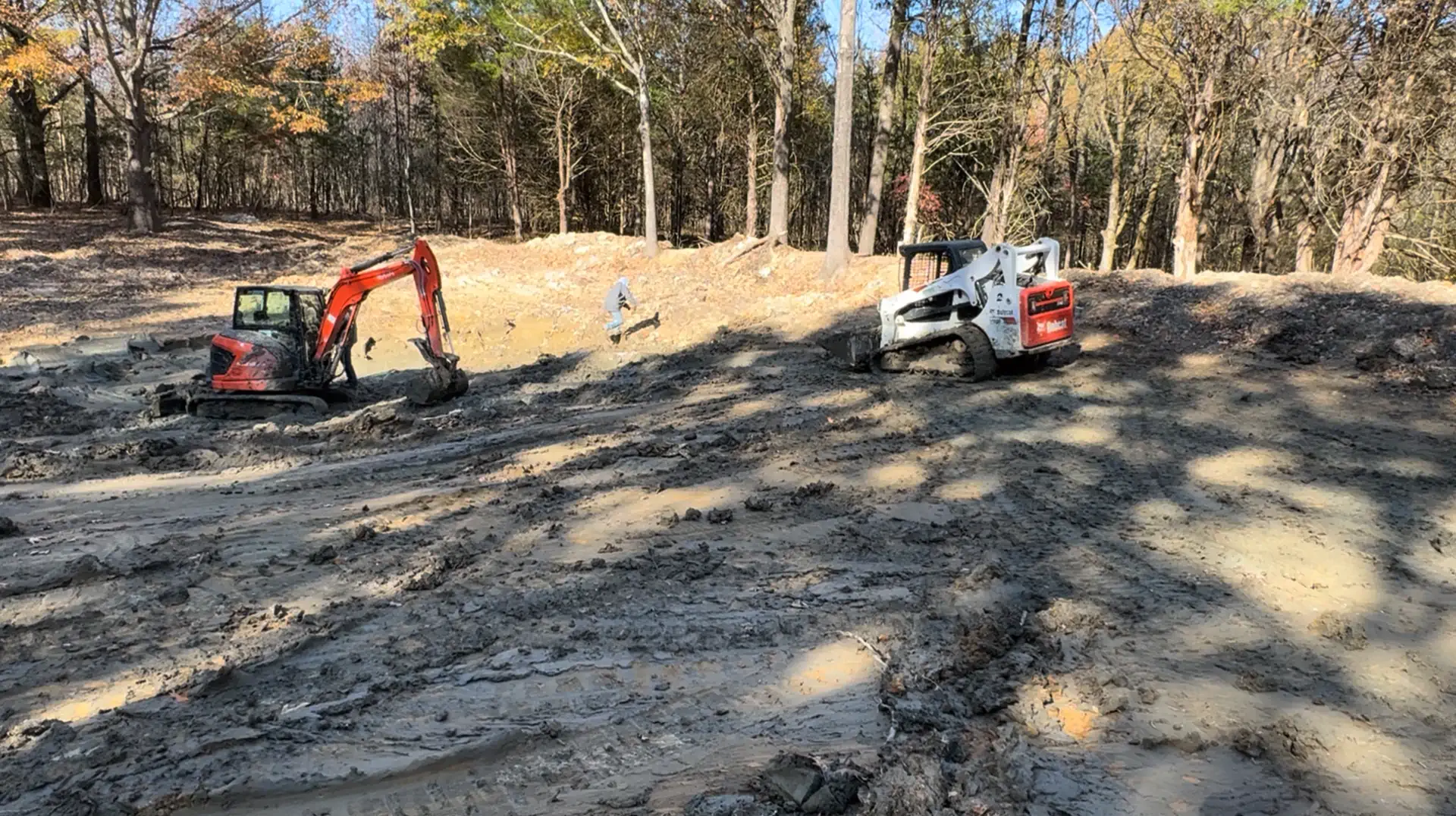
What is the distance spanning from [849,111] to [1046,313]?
378 inches

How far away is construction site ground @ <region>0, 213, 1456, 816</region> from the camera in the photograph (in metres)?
3.46

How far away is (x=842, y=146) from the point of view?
59.2ft

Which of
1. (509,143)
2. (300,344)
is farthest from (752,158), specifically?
(300,344)

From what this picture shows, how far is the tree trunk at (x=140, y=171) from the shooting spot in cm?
2472

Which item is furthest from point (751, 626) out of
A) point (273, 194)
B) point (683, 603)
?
point (273, 194)

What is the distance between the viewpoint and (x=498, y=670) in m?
4.30

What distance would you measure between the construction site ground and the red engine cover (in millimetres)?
607

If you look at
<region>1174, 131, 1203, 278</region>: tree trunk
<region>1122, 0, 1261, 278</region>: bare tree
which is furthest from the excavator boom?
<region>1174, 131, 1203, 278</region>: tree trunk

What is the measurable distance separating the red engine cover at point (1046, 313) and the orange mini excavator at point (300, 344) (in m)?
7.50

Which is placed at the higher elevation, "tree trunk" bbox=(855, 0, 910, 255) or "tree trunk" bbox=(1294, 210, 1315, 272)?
"tree trunk" bbox=(855, 0, 910, 255)

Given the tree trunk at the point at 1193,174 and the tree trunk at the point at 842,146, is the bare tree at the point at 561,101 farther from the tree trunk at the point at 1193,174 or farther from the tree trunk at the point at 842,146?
the tree trunk at the point at 1193,174

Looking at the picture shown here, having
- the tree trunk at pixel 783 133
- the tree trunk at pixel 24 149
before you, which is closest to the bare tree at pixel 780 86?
the tree trunk at pixel 783 133

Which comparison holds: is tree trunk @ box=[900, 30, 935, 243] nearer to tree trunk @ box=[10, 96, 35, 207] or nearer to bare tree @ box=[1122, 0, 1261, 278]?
bare tree @ box=[1122, 0, 1261, 278]

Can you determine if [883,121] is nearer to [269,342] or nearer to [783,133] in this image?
[783,133]
